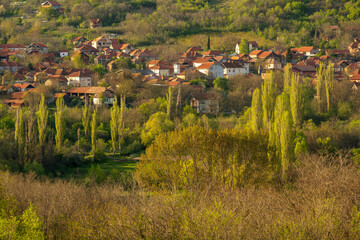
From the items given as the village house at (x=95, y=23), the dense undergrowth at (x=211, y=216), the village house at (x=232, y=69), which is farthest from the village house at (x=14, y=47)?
the dense undergrowth at (x=211, y=216)

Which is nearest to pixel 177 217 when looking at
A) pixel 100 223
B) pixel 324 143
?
pixel 100 223

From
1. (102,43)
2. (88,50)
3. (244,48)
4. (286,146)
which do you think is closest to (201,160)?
(286,146)

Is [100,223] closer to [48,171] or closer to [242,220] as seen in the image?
[242,220]

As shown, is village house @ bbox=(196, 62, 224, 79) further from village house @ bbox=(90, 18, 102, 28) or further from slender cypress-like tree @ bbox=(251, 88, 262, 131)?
village house @ bbox=(90, 18, 102, 28)

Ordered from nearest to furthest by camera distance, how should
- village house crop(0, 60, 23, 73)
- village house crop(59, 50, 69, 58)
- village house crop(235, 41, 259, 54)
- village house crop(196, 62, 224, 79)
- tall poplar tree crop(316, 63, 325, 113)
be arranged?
tall poplar tree crop(316, 63, 325, 113) < village house crop(196, 62, 224, 79) < village house crop(0, 60, 23, 73) < village house crop(59, 50, 69, 58) < village house crop(235, 41, 259, 54)

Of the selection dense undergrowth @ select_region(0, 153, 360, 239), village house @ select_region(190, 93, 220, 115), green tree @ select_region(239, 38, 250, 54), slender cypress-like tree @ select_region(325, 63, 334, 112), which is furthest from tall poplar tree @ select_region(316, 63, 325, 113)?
green tree @ select_region(239, 38, 250, 54)

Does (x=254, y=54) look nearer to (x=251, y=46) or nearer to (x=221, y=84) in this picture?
(x=251, y=46)
